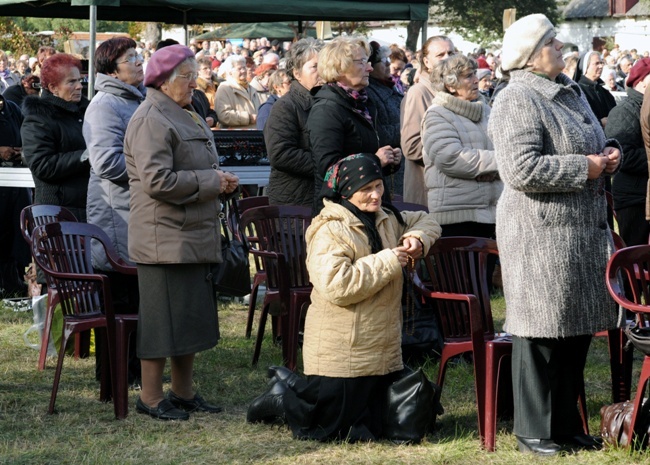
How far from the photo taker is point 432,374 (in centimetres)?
669

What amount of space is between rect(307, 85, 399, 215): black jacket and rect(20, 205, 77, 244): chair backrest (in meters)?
1.56

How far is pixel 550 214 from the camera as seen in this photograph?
4781mm

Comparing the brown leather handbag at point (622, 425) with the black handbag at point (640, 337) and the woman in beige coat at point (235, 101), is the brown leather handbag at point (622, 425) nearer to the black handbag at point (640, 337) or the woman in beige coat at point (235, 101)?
the black handbag at point (640, 337)

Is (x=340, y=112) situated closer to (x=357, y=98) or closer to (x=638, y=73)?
(x=357, y=98)

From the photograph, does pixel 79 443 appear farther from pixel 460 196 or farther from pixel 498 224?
pixel 460 196

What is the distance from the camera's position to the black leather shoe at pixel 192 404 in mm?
5961

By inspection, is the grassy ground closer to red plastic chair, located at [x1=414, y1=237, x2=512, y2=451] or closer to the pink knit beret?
red plastic chair, located at [x1=414, y1=237, x2=512, y2=451]

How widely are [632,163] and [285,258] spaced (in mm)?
2533

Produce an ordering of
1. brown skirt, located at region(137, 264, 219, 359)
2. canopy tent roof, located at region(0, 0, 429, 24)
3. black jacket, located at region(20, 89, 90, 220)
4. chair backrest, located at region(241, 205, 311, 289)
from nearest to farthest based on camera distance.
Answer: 1. brown skirt, located at region(137, 264, 219, 359)
2. chair backrest, located at region(241, 205, 311, 289)
3. black jacket, located at region(20, 89, 90, 220)
4. canopy tent roof, located at region(0, 0, 429, 24)

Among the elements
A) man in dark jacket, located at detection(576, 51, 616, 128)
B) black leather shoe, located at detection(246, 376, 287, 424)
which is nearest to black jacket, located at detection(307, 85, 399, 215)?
black leather shoe, located at detection(246, 376, 287, 424)

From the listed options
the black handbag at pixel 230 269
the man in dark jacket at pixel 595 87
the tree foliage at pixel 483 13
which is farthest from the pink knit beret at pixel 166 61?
the tree foliage at pixel 483 13

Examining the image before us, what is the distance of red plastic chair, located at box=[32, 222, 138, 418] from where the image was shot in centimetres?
581

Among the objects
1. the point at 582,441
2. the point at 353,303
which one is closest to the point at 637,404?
the point at 582,441

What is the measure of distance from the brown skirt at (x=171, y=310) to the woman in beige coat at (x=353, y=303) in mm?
704
